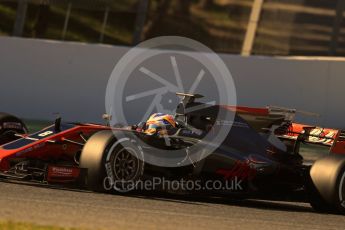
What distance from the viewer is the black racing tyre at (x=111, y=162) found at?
9680 millimetres

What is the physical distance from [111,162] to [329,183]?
235 centimetres

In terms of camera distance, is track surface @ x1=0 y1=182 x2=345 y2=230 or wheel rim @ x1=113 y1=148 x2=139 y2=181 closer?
track surface @ x1=0 y1=182 x2=345 y2=230

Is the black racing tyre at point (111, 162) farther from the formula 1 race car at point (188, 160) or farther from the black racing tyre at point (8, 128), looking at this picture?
the black racing tyre at point (8, 128)

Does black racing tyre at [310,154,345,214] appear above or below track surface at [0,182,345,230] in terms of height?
above

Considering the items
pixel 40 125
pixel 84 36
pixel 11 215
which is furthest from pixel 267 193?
pixel 84 36

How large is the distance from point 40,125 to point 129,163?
10220 mm

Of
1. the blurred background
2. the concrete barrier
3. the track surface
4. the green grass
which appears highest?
the blurred background

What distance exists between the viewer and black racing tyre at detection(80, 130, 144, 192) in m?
9.68

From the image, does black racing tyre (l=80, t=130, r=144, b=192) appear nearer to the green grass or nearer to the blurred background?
the green grass

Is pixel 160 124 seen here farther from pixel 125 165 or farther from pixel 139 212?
pixel 139 212

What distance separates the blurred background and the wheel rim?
11818 millimetres

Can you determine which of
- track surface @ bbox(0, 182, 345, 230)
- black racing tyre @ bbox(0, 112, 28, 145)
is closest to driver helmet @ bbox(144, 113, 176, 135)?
track surface @ bbox(0, 182, 345, 230)

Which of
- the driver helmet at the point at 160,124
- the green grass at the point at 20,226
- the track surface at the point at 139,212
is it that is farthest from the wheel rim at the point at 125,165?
the green grass at the point at 20,226

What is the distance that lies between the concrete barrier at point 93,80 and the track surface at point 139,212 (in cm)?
837
